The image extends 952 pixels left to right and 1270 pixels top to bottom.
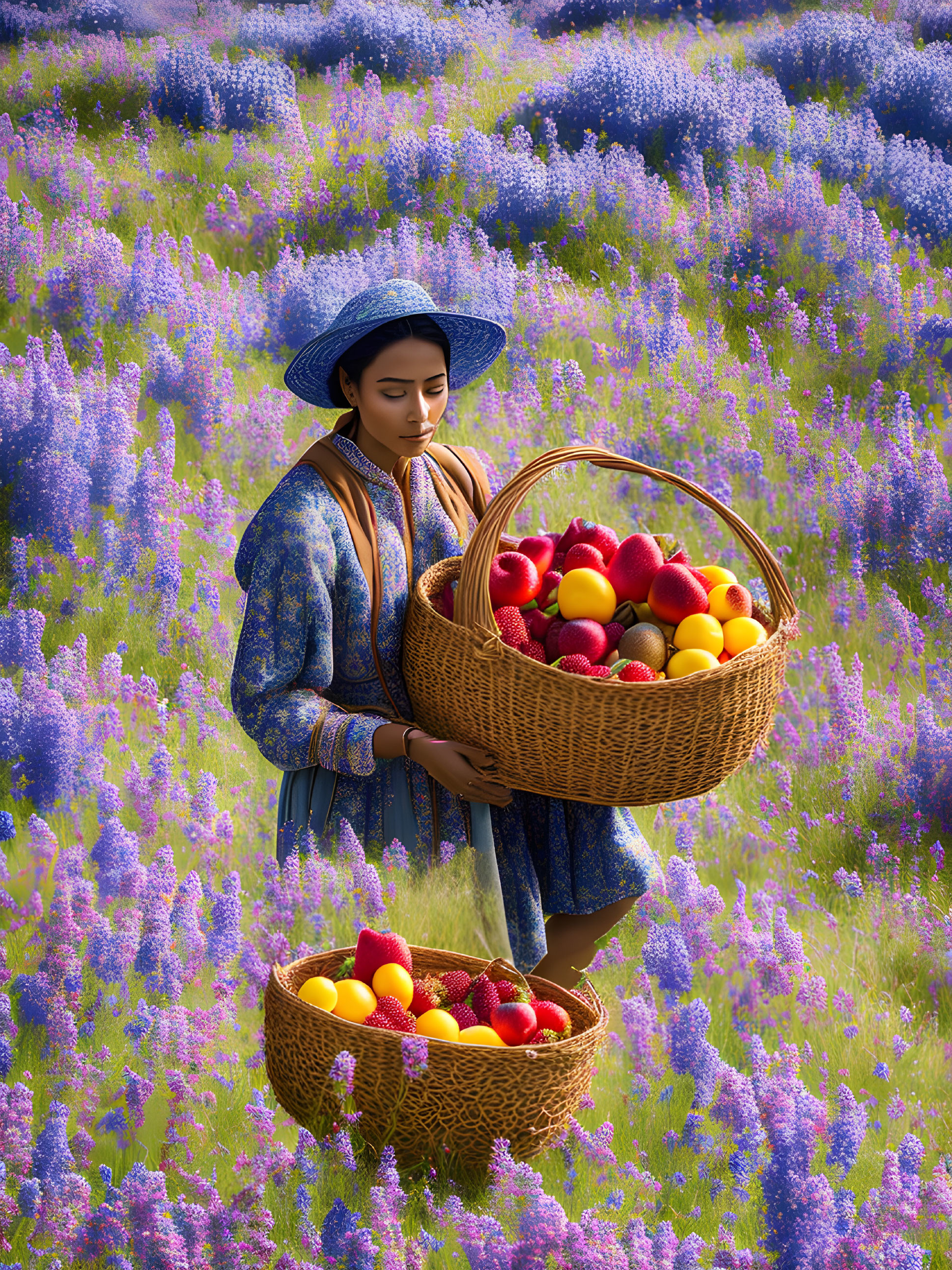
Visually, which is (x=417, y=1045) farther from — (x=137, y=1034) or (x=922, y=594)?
(x=922, y=594)

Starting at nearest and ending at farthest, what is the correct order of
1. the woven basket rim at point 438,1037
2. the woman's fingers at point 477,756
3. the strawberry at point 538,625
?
the woven basket rim at point 438,1037
the woman's fingers at point 477,756
the strawberry at point 538,625

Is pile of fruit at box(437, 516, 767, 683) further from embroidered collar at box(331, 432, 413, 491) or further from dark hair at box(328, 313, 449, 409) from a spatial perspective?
dark hair at box(328, 313, 449, 409)

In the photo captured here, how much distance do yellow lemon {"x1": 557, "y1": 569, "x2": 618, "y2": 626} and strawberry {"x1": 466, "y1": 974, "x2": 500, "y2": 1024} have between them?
29.5 inches

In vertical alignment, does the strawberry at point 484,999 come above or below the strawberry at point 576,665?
below

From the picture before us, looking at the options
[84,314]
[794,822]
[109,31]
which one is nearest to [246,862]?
[794,822]

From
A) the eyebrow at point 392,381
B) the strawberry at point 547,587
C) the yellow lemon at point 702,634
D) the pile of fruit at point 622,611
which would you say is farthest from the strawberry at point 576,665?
the eyebrow at point 392,381

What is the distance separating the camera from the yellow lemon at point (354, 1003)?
7.02 ft

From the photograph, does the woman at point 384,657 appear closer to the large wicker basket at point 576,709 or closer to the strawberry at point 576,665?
the large wicker basket at point 576,709

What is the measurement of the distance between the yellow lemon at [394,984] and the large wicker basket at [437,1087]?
0.15 metres

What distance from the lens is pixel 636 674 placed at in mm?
2193

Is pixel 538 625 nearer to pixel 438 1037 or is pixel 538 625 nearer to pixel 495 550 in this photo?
pixel 495 550

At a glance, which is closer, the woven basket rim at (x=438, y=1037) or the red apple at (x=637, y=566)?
the woven basket rim at (x=438, y=1037)

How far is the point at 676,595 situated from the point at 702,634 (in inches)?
4.0

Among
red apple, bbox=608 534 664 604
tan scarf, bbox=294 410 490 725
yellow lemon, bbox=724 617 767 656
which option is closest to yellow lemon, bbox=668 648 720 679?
yellow lemon, bbox=724 617 767 656
